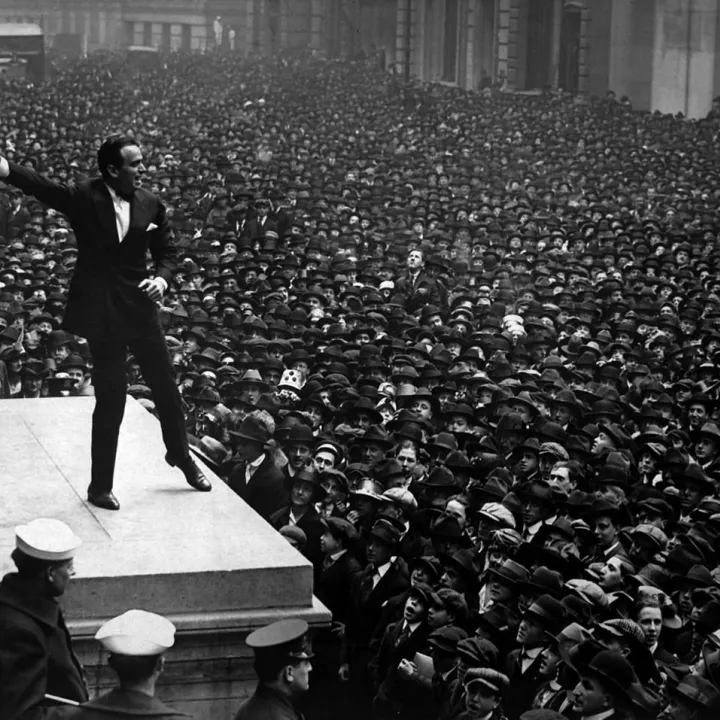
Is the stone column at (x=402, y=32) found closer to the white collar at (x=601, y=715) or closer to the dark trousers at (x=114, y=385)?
the dark trousers at (x=114, y=385)

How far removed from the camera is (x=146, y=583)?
25.2 ft

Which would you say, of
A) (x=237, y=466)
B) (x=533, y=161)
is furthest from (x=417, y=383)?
(x=533, y=161)

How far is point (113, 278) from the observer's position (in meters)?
8.21

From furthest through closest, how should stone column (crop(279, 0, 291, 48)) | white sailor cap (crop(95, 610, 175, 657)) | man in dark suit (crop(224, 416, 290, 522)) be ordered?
stone column (crop(279, 0, 291, 48))
man in dark suit (crop(224, 416, 290, 522))
white sailor cap (crop(95, 610, 175, 657))

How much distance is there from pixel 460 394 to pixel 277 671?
8063 mm

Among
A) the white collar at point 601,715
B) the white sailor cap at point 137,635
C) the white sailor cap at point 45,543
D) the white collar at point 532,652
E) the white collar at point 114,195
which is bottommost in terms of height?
the white collar at point 532,652

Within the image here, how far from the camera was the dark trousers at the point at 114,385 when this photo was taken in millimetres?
8352

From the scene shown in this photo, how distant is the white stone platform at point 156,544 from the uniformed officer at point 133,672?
181cm

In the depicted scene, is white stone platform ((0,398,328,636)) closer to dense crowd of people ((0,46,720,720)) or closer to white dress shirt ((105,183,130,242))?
dense crowd of people ((0,46,720,720))

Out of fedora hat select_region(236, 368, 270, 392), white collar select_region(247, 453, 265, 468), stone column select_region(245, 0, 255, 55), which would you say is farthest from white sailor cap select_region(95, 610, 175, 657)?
stone column select_region(245, 0, 255, 55)

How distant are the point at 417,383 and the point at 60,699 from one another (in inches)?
329

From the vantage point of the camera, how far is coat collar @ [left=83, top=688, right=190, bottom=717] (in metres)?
5.49

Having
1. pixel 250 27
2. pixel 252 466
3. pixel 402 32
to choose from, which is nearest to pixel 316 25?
pixel 250 27

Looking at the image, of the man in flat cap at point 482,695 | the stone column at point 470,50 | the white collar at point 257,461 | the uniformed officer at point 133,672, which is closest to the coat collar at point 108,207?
the man in flat cap at point 482,695
